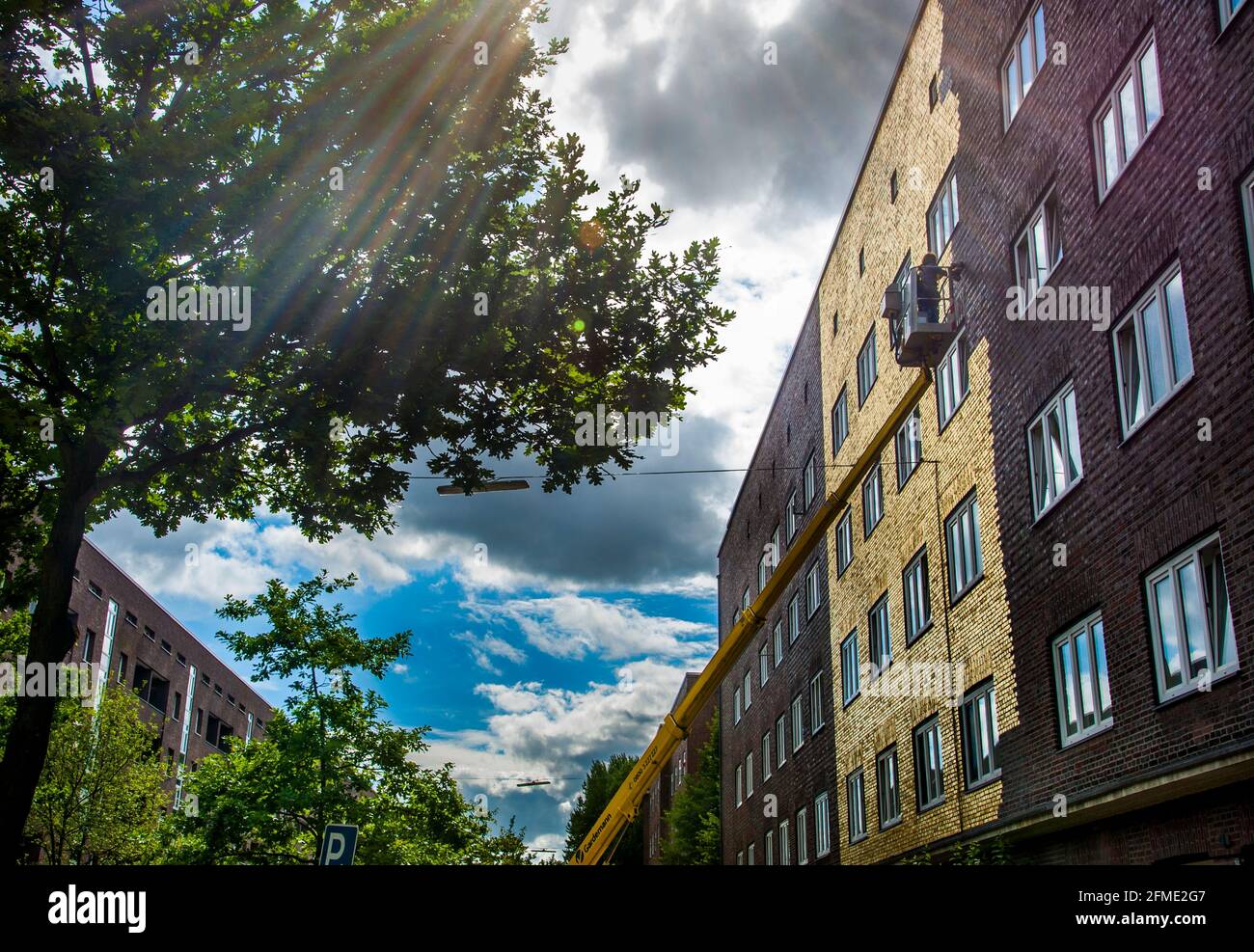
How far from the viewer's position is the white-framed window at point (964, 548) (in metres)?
18.6

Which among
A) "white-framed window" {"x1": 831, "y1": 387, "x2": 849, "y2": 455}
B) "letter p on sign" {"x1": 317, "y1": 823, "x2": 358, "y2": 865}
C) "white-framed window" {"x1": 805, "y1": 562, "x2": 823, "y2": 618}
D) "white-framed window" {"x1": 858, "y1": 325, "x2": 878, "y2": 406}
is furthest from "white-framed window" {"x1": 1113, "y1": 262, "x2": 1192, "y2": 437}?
"white-framed window" {"x1": 805, "y1": 562, "x2": 823, "y2": 618}

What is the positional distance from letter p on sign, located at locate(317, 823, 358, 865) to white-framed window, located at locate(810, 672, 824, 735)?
16.7 m

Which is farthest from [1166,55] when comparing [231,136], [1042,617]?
[231,136]

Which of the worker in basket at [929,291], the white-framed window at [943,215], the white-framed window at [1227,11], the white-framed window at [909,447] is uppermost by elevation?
the white-framed window at [943,215]

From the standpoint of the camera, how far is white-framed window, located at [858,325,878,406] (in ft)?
85.8

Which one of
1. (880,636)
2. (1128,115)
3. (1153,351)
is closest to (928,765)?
(880,636)

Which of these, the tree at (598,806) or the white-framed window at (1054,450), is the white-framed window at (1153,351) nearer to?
the white-framed window at (1054,450)

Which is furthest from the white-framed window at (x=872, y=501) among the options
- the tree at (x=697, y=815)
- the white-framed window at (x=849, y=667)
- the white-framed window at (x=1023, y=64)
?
the tree at (x=697, y=815)

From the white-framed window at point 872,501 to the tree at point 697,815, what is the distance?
25.6 metres

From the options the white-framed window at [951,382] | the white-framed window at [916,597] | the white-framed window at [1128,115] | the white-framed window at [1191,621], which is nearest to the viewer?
the white-framed window at [1191,621]

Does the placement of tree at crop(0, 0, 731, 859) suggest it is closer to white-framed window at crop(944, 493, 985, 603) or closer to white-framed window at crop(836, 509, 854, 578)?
white-framed window at crop(944, 493, 985, 603)

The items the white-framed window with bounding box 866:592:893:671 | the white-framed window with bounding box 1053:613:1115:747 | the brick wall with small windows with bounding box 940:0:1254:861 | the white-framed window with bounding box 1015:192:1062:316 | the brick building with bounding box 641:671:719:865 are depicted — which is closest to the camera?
the brick wall with small windows with bounding box 940:0:1254:861
